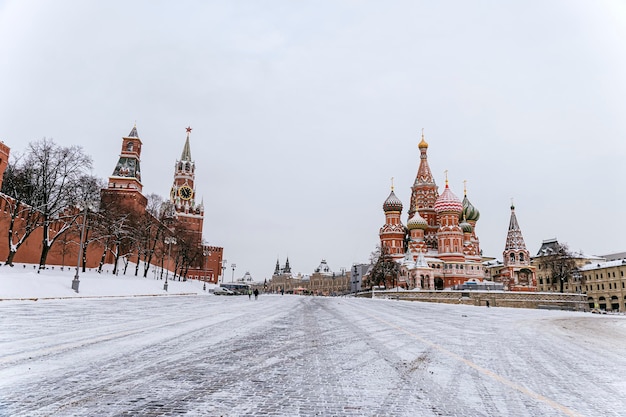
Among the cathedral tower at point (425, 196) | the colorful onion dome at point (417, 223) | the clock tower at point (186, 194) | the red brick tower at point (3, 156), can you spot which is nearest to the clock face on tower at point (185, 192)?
the clock tower at point (186, 194)

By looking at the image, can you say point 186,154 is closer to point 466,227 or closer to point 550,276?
point 466,227

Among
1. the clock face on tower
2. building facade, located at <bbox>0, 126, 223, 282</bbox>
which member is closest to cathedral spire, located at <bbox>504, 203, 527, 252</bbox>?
building facade, located at <bbox>0, 126, 223, 282</bbox>

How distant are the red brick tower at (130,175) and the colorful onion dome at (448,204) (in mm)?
57899

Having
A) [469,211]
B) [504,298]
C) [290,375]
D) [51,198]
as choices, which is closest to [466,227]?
[469,211]

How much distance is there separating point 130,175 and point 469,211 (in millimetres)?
72748

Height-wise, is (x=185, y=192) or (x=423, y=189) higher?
(x=185, y=192)

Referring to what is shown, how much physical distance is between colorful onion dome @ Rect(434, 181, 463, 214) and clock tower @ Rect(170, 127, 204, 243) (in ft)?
228

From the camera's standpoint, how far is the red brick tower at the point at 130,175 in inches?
3228

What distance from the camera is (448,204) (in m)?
80.8

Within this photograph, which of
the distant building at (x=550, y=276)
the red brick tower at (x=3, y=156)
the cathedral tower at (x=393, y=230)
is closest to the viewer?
the red brick tower at (x=3, y=156)

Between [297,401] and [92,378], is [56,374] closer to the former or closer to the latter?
[92,378]

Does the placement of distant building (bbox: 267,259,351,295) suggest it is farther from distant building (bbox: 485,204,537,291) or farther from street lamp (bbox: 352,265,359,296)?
distant building (bbox: 485,204,537,291)

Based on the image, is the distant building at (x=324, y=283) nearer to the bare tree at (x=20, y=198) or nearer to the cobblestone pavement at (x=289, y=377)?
the bare tree at (x=20, y=198)

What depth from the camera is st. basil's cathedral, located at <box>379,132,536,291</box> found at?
76.2m
